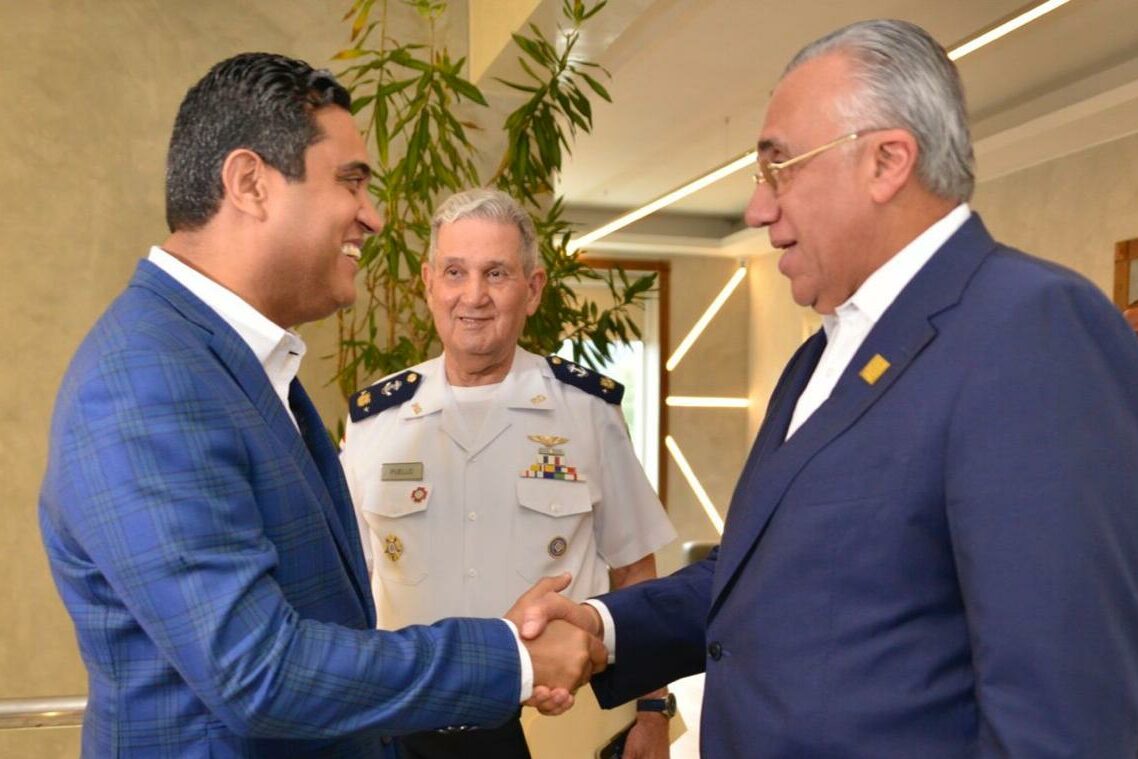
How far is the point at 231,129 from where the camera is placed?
4.43ft

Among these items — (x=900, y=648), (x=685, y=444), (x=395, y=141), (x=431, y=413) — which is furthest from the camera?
(x=685, y=444)

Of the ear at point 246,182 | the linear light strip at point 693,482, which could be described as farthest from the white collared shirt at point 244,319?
the linear light strip at point 693,482

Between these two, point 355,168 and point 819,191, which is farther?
point 355,168

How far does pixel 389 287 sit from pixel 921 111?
2693mm

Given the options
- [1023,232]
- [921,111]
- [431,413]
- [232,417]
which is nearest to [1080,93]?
[1023,232]

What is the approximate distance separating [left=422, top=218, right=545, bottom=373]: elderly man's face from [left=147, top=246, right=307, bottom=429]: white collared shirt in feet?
2.94

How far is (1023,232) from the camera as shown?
313 inches

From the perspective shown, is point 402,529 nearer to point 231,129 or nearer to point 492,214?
point 492,214

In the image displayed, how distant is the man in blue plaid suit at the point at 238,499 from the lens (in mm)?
1124

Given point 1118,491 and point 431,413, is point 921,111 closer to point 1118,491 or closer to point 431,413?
point 1118,491

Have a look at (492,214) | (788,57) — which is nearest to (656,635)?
(492,214)

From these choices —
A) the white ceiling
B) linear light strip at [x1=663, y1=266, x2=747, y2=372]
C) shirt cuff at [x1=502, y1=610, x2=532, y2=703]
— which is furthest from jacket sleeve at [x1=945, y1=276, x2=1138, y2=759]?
linear light strip at [x1=663, y1=266, x2=747, y2=372]

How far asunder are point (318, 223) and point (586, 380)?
1.16 metres

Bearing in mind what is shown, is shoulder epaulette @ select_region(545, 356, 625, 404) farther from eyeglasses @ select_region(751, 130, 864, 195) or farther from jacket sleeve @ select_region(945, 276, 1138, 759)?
jacket sleeve @ select_region(945, 276, 1138, 759)
